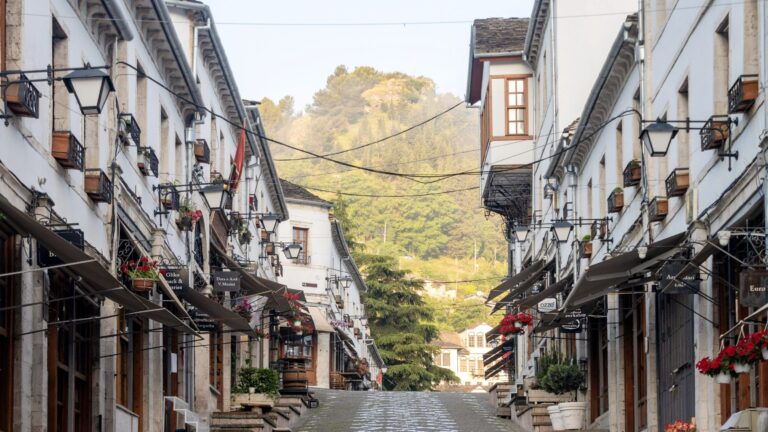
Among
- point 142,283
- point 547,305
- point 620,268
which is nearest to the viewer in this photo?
A: point 620,268

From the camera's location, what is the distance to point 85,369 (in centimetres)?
1978

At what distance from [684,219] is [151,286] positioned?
7.61 meters

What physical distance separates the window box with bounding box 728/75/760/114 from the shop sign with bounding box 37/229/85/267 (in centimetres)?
766

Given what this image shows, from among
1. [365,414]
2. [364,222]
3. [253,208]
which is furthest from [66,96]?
[364,222]

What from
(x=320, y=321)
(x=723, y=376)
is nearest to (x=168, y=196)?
(x=723, y=376)

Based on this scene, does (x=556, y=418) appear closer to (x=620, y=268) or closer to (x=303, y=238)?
(x=620, y=268)

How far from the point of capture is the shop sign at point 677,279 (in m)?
18.3

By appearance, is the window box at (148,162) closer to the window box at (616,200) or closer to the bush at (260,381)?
the window box at (616,200)

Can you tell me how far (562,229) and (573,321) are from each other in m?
2.33

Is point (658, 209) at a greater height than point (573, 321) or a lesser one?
greater

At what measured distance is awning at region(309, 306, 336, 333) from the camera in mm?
56188

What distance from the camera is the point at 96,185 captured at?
1914cm

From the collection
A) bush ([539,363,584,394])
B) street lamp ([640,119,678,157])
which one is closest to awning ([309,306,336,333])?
bush ([539,363,584,394])

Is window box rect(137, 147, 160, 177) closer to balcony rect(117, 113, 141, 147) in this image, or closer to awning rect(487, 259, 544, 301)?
balcony rect(117, 113, 141, 147)
